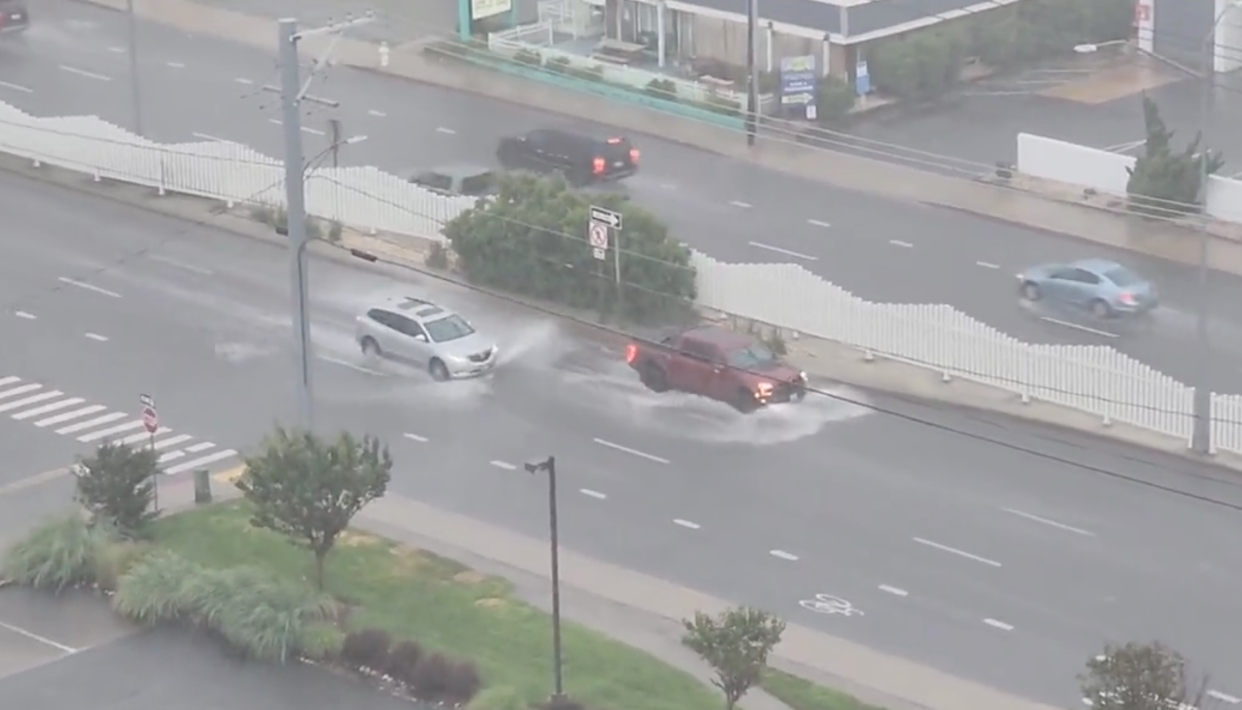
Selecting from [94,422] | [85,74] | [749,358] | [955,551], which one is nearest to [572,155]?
[749,358]

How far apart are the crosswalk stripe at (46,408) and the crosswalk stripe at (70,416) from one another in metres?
0.30

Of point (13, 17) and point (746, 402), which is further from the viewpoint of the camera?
point (13, 17)

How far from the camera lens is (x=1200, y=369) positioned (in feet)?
137

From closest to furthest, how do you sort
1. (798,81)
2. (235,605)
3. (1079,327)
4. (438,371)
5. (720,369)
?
(235,605)
(720,369)
(438,371)
(1079,327)
(798,81)

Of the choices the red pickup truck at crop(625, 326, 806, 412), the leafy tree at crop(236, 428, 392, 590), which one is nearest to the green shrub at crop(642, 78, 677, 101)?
the red pickup truck at crop(625, 326, 806, 412)

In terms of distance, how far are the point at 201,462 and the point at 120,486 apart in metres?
3.92

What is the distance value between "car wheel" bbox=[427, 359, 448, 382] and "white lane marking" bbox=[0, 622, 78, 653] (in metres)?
11.0

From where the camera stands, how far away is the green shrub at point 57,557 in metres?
36.8

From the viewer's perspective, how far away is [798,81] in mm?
60438

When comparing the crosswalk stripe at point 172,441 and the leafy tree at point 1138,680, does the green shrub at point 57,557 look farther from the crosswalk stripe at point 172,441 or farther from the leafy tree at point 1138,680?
the leafy tree at point 1138,680

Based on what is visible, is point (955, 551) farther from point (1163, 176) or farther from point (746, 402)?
point (1163, 176)

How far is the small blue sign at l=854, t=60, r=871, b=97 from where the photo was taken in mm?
62219

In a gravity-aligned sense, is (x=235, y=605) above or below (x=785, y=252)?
above

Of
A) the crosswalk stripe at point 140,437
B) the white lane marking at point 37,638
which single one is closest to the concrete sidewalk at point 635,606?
the crosswalk stripe at point 140,437
